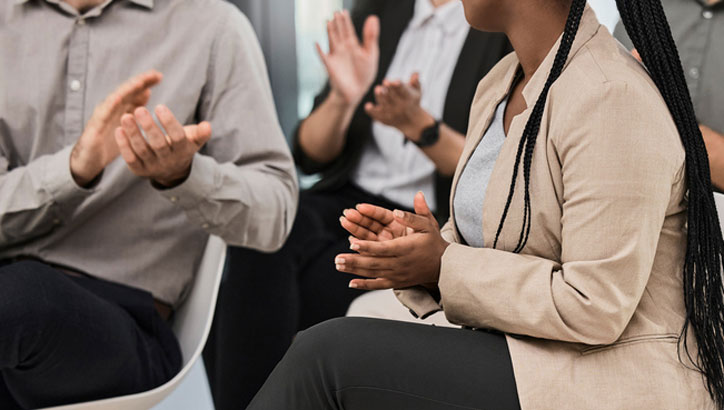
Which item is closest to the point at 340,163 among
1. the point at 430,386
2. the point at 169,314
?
the point at 169,314

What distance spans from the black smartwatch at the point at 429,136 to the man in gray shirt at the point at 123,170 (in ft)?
1.52

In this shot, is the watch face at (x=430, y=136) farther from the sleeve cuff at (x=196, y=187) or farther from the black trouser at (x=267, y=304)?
the sleeve cuff at (x=196, y=187)

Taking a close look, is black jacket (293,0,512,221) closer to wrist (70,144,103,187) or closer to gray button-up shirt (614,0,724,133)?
gray button-up shirt (614,0,724,133)

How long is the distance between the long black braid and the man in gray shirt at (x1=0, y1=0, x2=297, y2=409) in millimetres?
559

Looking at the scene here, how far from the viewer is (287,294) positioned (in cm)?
197

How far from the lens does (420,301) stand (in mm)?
1053

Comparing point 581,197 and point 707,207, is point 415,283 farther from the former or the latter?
point 707,207

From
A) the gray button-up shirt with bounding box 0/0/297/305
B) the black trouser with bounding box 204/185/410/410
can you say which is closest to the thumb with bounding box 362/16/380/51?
the black trouser with bounding box 204/185/410/410

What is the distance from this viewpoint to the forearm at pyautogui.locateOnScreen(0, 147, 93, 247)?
1.36 metres

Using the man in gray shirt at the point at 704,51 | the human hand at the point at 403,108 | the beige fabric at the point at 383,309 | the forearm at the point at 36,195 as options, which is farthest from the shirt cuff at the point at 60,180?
the man in gray shirt at the point at 704,51

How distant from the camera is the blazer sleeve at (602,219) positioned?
2.88ft

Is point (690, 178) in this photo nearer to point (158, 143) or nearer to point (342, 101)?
point (158, 143)

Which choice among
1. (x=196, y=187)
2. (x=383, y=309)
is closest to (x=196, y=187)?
(x=196, y=187)

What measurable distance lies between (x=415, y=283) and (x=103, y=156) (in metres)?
0.62
